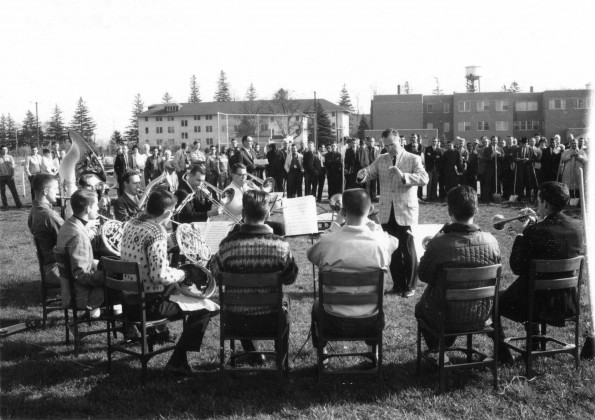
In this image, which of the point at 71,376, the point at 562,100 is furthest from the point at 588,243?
the point at 562,100

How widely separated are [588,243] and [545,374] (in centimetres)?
127

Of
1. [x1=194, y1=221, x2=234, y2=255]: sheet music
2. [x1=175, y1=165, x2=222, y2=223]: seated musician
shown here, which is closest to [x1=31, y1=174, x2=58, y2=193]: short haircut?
[x1=194, y1=221, x2=234, y2=255]: sheet music

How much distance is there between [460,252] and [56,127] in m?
92.0

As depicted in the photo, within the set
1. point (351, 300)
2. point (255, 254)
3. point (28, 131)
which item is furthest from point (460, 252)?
point (28, 131)

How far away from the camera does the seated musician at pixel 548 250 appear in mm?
4703

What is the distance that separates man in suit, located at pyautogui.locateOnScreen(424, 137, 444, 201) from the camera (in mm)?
17969

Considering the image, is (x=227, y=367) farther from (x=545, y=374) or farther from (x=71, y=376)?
(x=545, y=374)

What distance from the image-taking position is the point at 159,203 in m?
4.79

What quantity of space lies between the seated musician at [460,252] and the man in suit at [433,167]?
13643mm

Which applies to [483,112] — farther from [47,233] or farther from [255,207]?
[255,207]

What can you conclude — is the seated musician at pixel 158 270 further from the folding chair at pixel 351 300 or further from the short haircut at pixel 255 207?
the folding chair at pixel 351 300

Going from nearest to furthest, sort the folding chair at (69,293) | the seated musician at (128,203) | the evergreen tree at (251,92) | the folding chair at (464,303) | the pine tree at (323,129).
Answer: the folding chair at (464,303) → the folding chair at (69,293) → the seated musician at (128,203) → the pine tree at (323,129) → the evergreen tree at (251,92)

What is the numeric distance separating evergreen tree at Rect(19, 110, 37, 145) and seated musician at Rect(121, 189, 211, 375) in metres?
84.6

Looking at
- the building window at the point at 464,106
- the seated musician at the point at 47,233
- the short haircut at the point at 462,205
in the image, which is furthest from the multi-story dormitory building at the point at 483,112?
the short haircut at the point at 462,205
